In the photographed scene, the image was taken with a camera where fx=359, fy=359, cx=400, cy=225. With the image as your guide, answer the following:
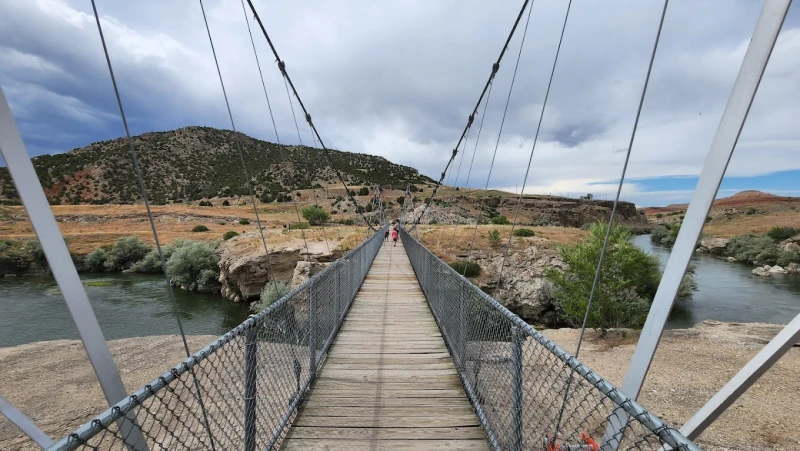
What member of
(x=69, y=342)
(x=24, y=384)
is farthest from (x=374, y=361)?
(x=69, y=342)

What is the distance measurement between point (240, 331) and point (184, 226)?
42088 millimetres

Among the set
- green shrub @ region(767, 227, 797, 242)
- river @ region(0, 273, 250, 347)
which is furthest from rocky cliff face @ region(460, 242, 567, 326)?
green shrub @ region(767, 227, 797, 242)

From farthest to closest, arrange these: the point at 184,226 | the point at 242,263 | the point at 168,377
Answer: the point at 184,226, the point at 242,263, the point at 168,377

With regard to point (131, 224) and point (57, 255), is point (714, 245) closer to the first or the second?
point (57, 255)

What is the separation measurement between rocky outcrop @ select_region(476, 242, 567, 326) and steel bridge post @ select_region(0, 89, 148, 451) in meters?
15.8

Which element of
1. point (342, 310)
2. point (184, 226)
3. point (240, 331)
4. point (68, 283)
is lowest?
point (184, 226)

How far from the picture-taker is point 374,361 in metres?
4.21

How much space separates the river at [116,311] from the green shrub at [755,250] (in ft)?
130

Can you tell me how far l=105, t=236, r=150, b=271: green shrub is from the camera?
27.6m

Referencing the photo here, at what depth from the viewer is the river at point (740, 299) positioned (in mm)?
16312

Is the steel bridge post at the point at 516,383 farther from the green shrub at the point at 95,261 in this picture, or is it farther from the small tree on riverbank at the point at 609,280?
the green shrub at the point at 95,261

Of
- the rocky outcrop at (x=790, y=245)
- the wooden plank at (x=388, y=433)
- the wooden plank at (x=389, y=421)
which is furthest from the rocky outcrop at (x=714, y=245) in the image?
the wooden plank at (x=388, y=433)

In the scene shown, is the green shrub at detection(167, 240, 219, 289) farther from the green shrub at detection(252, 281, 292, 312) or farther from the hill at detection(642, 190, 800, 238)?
the hill at detection(642, 190, 800, 238)

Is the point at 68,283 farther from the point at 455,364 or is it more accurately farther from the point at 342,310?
the point at 342,310
